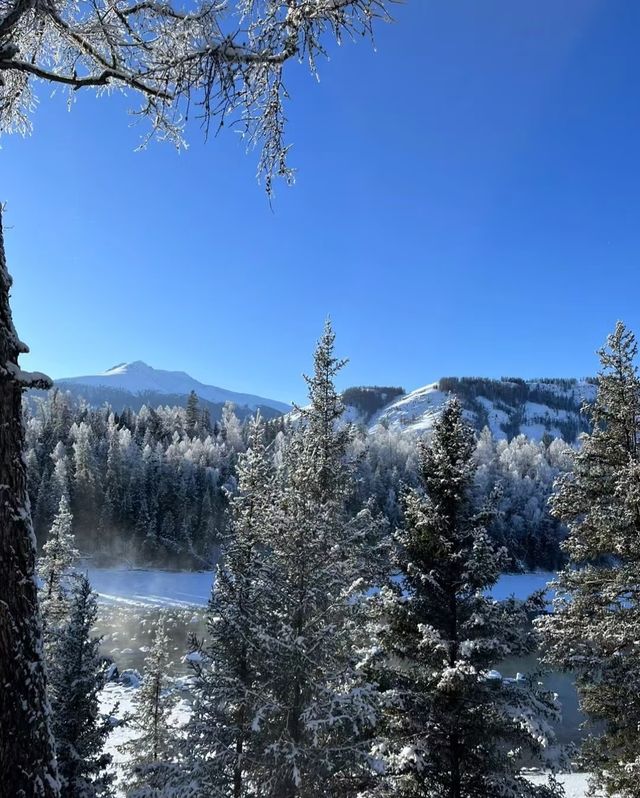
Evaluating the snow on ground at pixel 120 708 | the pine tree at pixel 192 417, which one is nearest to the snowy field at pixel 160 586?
the snow on ground at pixel 120 708

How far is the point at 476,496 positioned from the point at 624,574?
2519 mm

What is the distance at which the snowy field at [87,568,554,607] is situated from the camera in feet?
167

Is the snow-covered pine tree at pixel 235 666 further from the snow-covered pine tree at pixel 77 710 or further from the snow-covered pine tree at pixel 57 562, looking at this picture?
the snow-covered pine tree at pixel 57 562

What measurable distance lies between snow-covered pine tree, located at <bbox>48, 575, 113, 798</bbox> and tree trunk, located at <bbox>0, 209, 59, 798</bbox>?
29.8 feet

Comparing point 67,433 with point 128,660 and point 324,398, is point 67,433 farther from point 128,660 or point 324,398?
point 324,398

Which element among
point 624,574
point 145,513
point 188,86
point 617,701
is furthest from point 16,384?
point 145,513

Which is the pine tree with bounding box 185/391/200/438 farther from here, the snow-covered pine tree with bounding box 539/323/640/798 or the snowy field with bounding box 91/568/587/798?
the snow-covered pine tree with bounding box 539/323/640/798

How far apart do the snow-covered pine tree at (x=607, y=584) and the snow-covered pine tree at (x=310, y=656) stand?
3430 mm

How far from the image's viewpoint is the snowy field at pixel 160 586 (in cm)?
5088

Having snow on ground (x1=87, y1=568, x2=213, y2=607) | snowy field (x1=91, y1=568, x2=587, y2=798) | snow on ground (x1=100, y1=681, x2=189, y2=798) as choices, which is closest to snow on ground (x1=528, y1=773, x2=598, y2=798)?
snowy field (x1=91, y1=568, x2=587, y2=798)

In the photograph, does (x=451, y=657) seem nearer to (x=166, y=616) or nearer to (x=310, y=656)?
(x=310, y=656)

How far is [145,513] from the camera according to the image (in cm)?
7431

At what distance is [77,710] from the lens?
10.1 metres

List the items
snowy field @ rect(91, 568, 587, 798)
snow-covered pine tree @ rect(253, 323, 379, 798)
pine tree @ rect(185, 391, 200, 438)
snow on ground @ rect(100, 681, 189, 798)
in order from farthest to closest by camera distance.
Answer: pine tree @ rect(185, 391, 200, 438)
snow on ground @ rect(100, 681, 189, 798)
snowy field @ rect(91, 568, 587, 798)
snow-covered pine tree @ rect(253, 323, 379, 798)
